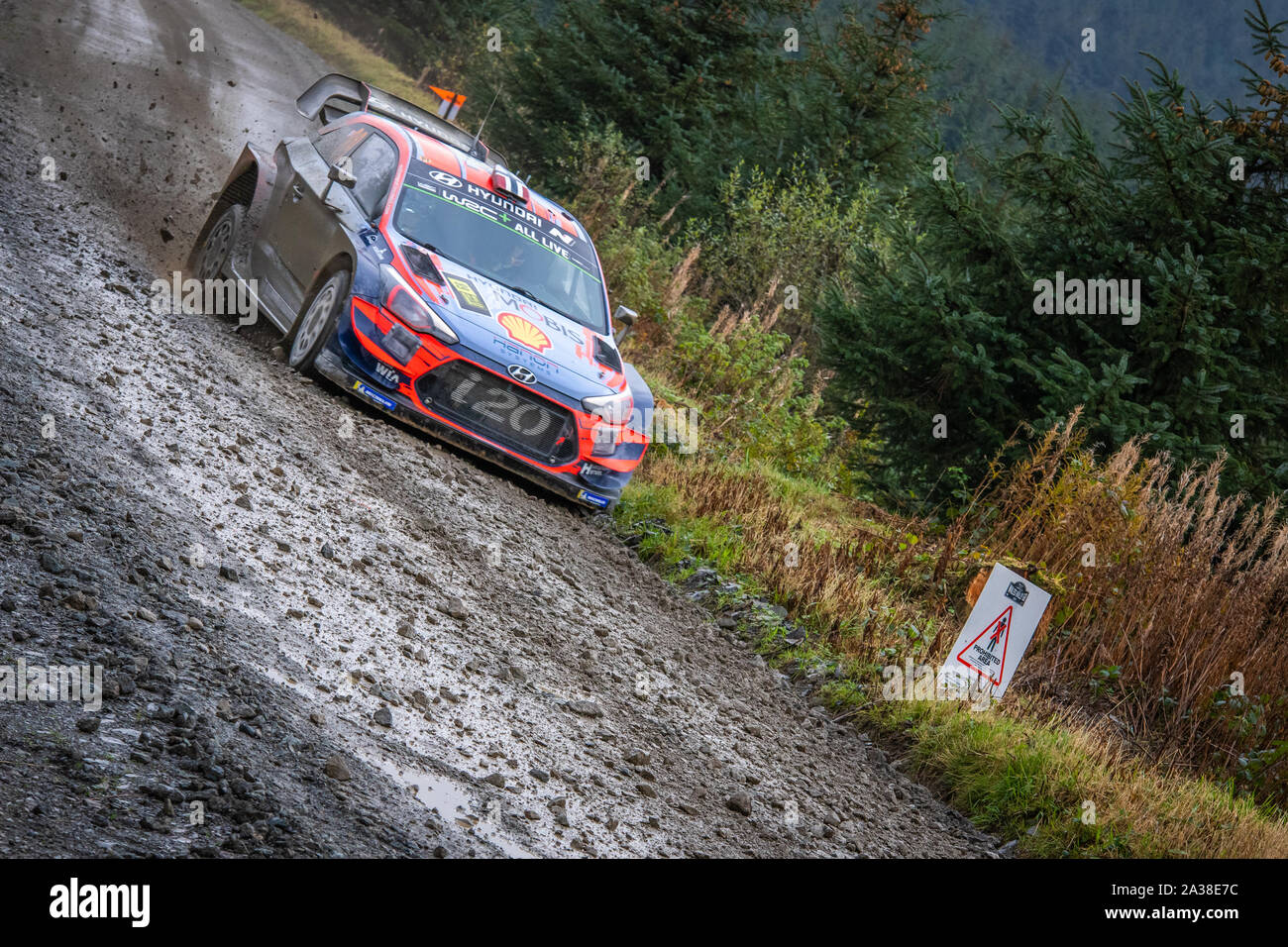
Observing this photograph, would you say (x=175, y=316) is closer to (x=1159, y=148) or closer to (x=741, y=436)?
(x=741, y=436)

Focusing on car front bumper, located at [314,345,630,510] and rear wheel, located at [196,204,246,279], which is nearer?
car front bumper, located at [314,345,630,510]

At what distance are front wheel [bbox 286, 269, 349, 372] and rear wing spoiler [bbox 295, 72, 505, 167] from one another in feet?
9.66

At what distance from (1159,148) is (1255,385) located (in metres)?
2.05

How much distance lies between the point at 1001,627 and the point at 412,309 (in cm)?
407

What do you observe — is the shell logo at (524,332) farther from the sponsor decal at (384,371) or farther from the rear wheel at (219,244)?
the rear wheel at (219,244)

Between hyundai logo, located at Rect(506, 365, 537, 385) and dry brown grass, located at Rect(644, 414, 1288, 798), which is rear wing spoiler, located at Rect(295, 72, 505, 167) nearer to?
hyundai logo, located at Rect(506, 365, 537, 385)

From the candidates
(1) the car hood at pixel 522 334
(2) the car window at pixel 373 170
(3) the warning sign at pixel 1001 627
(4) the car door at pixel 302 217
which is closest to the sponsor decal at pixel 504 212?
(2) the car window at pixel 373 170

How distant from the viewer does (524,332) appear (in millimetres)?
7969

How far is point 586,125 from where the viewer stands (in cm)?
1856

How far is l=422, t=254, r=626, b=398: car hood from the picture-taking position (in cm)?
766

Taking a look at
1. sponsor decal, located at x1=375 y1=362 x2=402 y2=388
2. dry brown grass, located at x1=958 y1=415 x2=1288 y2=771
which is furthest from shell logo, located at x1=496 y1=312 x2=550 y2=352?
dry brown grass, located at x1=958 y1=415 x2=1288 y2=771
